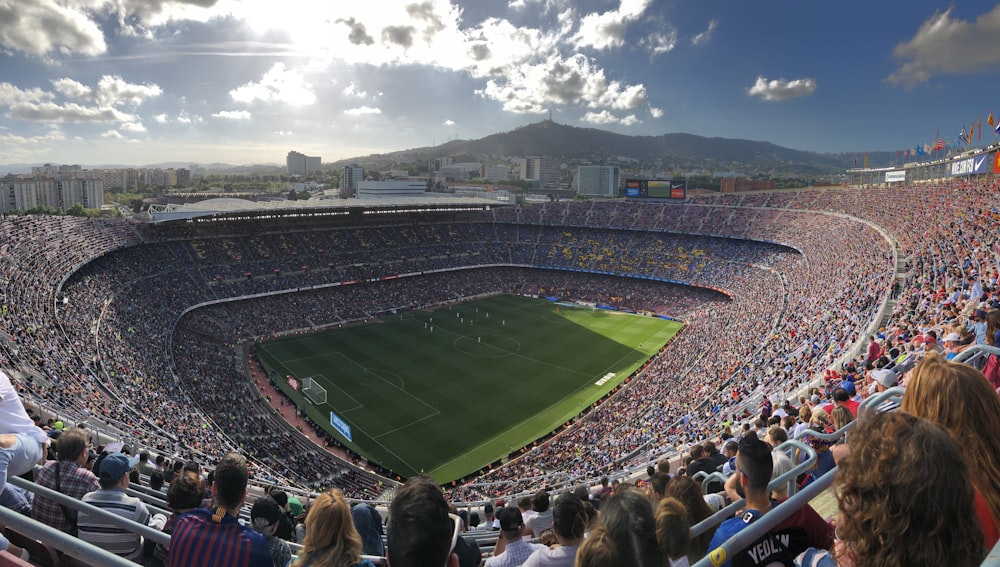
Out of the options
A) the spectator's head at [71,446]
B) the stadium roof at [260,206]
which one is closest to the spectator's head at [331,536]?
the spectator's head at [71,446]

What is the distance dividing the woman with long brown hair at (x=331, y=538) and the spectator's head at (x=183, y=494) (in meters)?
2.22

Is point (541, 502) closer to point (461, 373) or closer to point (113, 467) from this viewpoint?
point (113, 467)

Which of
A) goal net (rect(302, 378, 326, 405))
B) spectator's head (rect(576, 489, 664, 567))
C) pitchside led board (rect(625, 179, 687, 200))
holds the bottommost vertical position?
goal net (rect(302, 378, 326, 405))

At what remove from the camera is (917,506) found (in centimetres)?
198

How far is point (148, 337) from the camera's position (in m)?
34.4

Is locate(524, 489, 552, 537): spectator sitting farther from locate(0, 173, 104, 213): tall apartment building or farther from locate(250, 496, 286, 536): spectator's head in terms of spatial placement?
locate(0, 173, 104, 213): tall apartment building

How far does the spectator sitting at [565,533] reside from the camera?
3762mm

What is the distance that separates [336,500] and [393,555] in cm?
53

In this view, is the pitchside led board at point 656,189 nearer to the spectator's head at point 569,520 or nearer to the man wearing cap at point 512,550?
the man wearing cap at point 512,550

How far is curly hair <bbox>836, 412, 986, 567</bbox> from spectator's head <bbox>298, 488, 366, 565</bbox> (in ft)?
8.15

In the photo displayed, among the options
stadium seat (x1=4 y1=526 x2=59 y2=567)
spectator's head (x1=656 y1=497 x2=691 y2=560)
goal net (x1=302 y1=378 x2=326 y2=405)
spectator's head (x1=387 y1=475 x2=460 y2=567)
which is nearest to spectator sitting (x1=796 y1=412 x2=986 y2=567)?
spectator's head (x1=656 y1=497 x2=691 y2=560)

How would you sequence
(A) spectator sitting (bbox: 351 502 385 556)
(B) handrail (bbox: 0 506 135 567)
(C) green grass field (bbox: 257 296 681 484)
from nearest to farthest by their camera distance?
(B) handrail (bbox: 0 506 135 567) → (A) spectator sitting (bbox: 351 502 385 556) → (C) green grass field (bbox: 257 296 681 484)

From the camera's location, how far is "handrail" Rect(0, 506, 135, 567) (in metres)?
2.21

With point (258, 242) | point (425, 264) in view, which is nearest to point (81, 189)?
point (258, 242)
